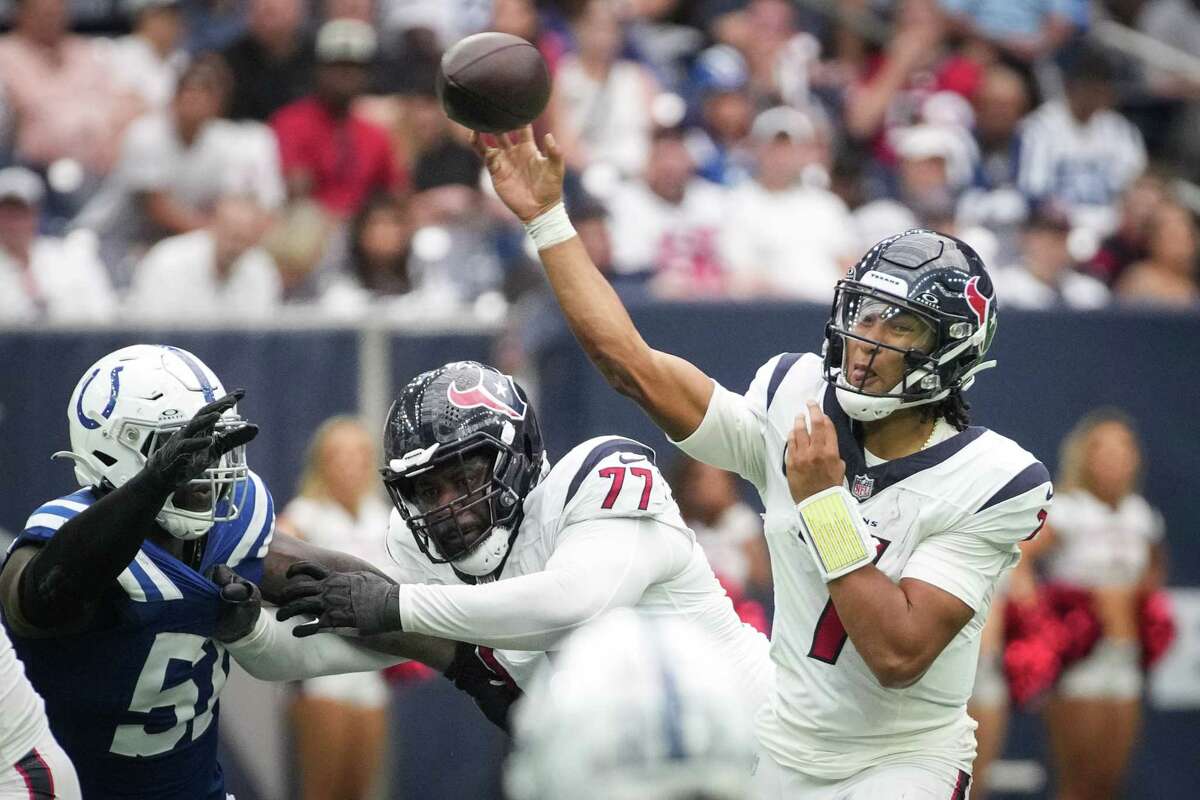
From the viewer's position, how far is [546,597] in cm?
362

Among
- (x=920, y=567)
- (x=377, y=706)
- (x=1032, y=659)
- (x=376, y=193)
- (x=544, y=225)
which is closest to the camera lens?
(x=920, y=567)

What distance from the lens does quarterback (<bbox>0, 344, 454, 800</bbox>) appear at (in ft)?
11.8

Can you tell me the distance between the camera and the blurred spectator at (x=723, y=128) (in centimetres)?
907

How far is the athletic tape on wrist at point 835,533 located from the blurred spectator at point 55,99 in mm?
5391

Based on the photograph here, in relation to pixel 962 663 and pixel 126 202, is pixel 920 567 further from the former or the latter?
pixel 126 202

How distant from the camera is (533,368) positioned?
6.91m

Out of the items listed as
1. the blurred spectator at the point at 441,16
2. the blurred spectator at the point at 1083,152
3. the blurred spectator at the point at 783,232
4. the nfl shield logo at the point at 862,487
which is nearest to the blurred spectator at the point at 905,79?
the blurred spectator at the point at 1083,152

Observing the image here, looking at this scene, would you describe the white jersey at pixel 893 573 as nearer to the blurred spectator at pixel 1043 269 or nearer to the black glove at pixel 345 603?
the black glove at pixel 345 603

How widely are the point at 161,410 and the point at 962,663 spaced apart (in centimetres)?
182

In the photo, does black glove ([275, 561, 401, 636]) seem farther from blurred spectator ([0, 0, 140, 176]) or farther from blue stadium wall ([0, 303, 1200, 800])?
blurred spectator ([0, 0, 140, 176])

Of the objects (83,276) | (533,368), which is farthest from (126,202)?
(533,368)

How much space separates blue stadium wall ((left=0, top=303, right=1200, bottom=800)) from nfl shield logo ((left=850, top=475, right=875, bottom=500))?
3.03m

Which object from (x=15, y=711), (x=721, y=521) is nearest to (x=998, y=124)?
(x=721, y=521)

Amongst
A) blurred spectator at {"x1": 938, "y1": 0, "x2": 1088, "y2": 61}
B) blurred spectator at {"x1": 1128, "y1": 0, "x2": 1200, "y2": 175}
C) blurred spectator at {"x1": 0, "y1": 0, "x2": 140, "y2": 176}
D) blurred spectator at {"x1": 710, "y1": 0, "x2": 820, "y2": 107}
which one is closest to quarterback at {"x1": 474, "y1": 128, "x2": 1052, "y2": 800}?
blurred spectator at {"x1": 0, "y1": 0, "x2": 140, "y2": 176}
